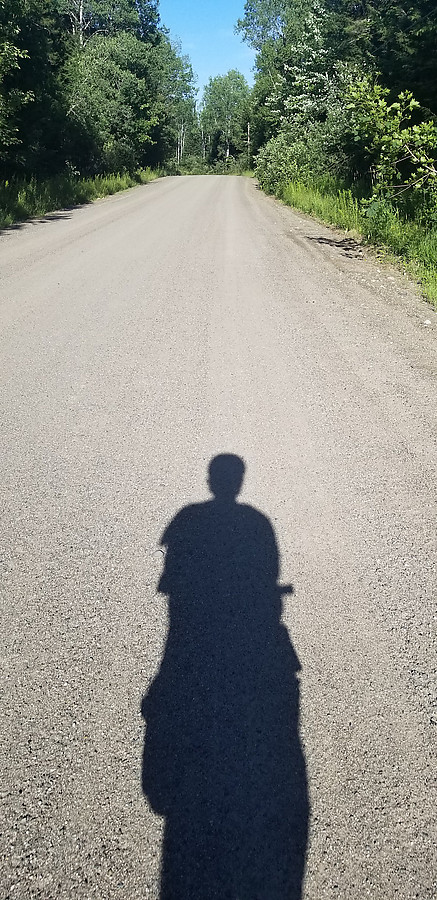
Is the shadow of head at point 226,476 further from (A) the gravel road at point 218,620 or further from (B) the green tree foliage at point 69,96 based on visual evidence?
(B) the green tree foliage at point 69,96

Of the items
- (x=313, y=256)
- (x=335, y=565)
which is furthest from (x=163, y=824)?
(x=313, y=256)

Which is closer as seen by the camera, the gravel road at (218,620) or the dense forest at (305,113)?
the gravel road at (218,620)

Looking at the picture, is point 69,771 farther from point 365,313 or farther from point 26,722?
point 365,313

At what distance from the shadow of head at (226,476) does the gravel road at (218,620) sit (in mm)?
17

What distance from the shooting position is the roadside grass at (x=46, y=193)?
12828mm

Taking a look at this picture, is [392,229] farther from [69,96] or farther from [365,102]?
[69,96]

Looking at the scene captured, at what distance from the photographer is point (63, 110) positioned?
18234mm

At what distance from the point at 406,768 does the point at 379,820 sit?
208 millimetres

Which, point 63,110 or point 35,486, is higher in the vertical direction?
point 63,110

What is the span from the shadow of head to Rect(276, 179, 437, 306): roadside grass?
14.8 ft

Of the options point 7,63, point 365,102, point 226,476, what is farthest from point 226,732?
point 7,63

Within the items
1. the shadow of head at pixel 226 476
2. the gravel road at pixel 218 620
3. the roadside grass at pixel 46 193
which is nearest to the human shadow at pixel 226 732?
the gravel road at pixel 218 620

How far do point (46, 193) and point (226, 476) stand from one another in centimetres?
1565

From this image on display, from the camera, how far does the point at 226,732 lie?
5.61ft
